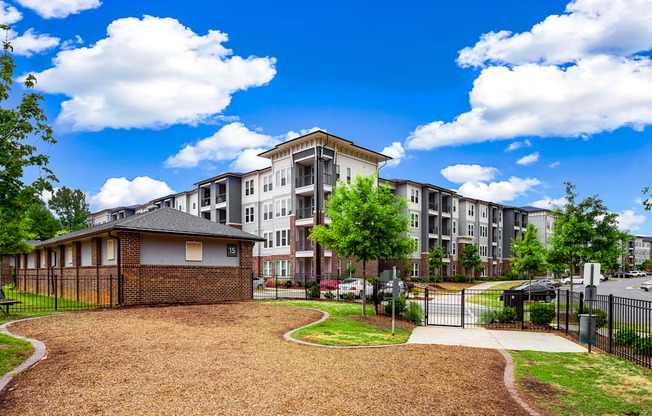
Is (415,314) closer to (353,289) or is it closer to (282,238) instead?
(353,289)

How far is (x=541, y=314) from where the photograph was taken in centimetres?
1659

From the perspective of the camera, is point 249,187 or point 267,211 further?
point 249,187

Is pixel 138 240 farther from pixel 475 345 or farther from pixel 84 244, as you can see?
pixel 475 345

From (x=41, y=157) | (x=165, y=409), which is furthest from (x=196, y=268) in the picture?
(x=165, y=409)

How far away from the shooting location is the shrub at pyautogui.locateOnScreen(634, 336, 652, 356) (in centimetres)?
1062

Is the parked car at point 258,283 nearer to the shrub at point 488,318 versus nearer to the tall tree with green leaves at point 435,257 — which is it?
the tall tree with green leaves at point 435,257

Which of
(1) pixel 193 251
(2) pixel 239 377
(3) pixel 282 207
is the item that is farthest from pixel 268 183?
(2) pixel 239 377

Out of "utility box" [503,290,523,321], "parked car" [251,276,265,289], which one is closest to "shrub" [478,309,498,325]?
"utility box" [503,290,523,321]

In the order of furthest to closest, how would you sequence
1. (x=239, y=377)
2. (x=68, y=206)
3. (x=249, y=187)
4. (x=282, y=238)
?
(x=68, y=206) → (x=249, y=187) → (x=282, y=238) → (x=239, y=377)

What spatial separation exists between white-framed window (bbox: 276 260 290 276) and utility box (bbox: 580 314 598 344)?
1252 inches

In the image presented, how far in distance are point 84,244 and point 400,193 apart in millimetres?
36024

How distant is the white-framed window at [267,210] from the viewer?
46.3 m

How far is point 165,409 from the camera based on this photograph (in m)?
6.14

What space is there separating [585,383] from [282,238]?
36.8 metres
